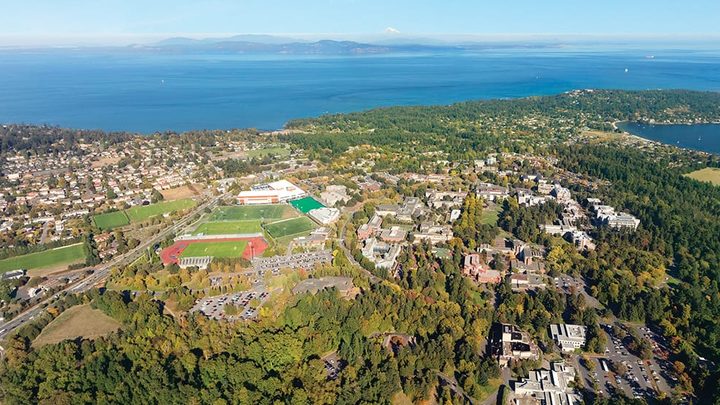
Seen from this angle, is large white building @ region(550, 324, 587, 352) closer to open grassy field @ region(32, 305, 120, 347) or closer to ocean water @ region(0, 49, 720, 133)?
open grassy field @ region(32, 305, 120, 347)

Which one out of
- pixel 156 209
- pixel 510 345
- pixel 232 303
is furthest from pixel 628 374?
pixel 156 209

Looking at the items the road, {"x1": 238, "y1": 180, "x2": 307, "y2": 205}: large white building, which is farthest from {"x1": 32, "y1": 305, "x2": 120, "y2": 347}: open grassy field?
{"x1": 238, "y1": 180, "x2": 307, "y2": 205}: large white building

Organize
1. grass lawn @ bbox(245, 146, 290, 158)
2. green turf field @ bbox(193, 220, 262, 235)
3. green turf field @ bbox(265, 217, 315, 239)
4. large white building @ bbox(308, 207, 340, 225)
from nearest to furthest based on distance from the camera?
green turf field @ bbox(265, 217, 315, 239) → green turf field @ bbox(193, 220, 262, 235) → large white building @ bbox(308, 207, 340, 225) → grass lawn @ bbox(245, 146, 290, 158)

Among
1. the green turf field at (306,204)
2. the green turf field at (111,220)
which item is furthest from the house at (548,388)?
the green turf field at (111,220)

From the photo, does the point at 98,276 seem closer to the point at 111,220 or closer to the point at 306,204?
the point at 111,220

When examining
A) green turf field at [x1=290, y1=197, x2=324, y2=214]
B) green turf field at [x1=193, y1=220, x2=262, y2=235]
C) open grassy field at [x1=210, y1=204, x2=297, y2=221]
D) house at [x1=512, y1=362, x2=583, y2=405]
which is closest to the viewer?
house at [x1=512, y1=362, x2=583, y2=405]

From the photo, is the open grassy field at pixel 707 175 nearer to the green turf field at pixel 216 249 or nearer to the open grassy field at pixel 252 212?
the open grassy field at pixel 252 212

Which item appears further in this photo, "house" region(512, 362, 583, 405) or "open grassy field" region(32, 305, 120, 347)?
"open grassy field" region(32, 305, 120, 347)
